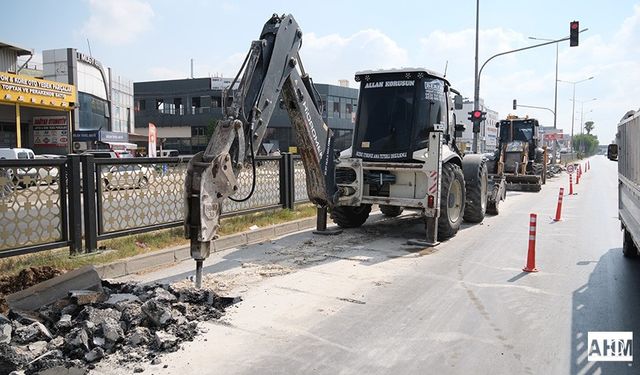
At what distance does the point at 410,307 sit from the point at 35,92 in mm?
31650

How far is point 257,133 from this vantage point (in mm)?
7410

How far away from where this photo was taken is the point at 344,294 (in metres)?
6.48

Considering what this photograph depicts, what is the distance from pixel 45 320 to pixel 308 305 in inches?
108

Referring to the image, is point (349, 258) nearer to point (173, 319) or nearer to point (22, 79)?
point (173, 319)

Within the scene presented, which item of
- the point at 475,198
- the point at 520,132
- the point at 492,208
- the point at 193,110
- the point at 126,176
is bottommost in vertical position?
the point at 492,208

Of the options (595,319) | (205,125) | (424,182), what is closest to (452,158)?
(424,182)

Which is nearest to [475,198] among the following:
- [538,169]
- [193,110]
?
[538,169]

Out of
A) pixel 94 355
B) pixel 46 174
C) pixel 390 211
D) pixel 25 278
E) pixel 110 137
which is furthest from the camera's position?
pixel 110 137

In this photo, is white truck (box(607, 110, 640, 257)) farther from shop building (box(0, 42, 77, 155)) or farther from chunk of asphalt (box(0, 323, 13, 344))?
shop building (box(0, 42, 77, 155))

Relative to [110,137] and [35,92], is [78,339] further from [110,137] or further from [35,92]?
[110,137]

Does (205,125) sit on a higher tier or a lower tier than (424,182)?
higher

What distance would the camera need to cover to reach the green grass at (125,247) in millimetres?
7074

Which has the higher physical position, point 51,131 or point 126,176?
point 51,131

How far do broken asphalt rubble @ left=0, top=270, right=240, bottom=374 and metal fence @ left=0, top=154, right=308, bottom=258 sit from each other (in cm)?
201
